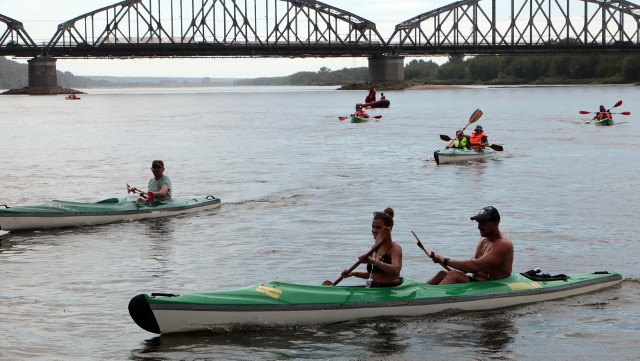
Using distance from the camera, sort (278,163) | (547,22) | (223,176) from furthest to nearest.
A: (547,22) < (278,163) < (223,176)

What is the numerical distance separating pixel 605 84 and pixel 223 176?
155m

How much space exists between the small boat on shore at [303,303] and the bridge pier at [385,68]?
14278 cm

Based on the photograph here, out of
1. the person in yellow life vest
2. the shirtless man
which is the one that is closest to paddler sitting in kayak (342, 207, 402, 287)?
the shirtless man

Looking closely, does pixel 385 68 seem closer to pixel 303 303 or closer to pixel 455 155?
pixel 455 155

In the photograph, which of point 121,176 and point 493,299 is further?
point 121,176

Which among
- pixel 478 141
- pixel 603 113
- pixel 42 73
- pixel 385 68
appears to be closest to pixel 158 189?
pixel 478 141

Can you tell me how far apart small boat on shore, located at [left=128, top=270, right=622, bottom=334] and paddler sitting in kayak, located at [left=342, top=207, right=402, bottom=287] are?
12cm

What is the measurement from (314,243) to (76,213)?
4.21m

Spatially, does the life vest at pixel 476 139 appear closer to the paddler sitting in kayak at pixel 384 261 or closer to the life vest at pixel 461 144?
the life vest at pixel 461 144

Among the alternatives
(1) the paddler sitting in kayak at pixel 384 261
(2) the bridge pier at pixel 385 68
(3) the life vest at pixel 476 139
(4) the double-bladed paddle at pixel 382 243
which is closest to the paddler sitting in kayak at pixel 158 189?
(1) the paddler sitting in kayak at pixel 384 261

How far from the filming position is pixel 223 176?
1199 inches

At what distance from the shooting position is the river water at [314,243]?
36.1ft

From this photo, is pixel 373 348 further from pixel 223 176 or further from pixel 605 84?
pixel 605 84

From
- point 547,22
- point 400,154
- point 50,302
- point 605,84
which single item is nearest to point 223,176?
point 400,154
